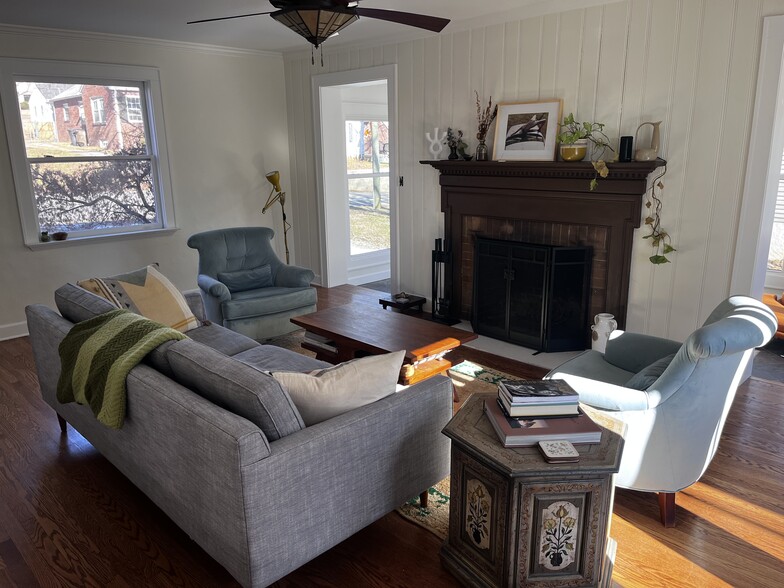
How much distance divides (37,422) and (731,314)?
12.1 feet

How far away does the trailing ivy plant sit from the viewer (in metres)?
3.83

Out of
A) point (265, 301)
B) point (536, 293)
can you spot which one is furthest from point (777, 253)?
point (265, 301)

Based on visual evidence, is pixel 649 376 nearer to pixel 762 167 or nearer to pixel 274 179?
pixel 762 167

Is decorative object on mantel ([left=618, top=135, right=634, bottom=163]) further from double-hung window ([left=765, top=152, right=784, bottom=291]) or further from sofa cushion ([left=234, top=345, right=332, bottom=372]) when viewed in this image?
double-hung window ([left=765, top=152, right=784, bottom=291])

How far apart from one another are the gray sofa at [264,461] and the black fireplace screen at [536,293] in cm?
219

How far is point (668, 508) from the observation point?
241cm

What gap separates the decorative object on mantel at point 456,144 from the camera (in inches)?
191

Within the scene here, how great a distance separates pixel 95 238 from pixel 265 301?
2.05 m

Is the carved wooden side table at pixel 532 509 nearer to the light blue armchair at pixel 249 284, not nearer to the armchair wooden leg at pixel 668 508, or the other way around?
the armchair wooden leg at pixel 668 508

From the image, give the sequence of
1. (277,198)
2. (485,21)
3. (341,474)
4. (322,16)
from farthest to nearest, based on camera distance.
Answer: (277,198) < (485,21) < (322,16) < (341,474)

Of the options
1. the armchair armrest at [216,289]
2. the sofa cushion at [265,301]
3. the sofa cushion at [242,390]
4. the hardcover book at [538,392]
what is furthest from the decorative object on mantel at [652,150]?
the armchair armrest at [216,289]

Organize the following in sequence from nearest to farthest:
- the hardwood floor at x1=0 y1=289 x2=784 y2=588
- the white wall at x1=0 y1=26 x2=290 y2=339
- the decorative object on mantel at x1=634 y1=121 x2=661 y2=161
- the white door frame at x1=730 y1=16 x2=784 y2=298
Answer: the hardwood floor at x1=0 y1=289 x2=784 y2=588 < the white door frame at x1=730 y1=16 x2=784 y2=298 < the decorative object on mantel at x1=634 y1=121 x2=661 y2=161 < the white wall at x1=0 y1=26 x2=290 y2=339

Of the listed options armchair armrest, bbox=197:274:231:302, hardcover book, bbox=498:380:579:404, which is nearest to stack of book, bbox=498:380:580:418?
hardcover book, bbox=498:380:579:404

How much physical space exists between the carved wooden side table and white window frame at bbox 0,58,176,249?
457cm
